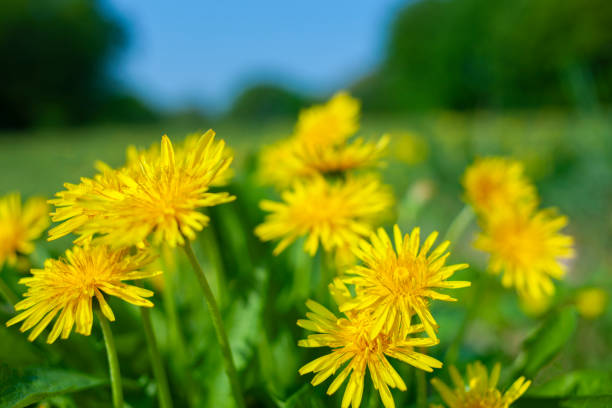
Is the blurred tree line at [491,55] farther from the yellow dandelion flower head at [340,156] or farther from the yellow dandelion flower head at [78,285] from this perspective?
the yellow dandelion flower head at [78,285]

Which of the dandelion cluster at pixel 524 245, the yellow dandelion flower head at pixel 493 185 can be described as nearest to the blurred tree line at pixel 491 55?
the yellow dandelion flower head at pixel 493 185

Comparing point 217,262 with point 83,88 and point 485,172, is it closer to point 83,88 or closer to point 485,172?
point 485,172

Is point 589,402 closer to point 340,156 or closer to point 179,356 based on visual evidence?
point 340,156

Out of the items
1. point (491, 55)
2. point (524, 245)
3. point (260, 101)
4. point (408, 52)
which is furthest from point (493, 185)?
point (260, 101)

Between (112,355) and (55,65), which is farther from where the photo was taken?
(55,65)

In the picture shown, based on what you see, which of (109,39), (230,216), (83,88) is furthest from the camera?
(109,39)

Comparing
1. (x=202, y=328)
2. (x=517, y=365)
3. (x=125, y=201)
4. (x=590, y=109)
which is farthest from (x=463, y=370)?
(x=590, y=109)

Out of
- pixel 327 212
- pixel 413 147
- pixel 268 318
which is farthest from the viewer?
pixel 413 147
